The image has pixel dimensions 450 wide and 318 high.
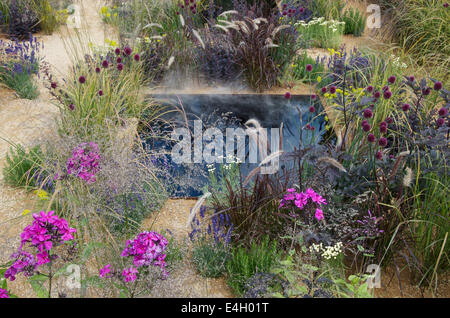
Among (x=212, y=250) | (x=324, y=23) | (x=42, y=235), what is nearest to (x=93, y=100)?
(x=212, y=250)

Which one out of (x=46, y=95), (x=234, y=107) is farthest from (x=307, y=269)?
(x=46, y=95)

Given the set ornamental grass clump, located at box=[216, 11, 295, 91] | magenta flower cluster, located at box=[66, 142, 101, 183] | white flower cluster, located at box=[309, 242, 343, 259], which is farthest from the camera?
ornamental grass clump, located at box=[216, 11, 295, 91]

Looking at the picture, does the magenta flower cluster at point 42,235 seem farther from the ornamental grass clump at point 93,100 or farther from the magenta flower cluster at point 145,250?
the ornamental grass clump at point 93,100

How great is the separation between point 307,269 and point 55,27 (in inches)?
229

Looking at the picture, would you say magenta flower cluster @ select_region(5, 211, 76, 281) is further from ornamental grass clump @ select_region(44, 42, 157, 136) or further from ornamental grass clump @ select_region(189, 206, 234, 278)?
ornamental grass clump @ select_region(44, 42, 157, 136)

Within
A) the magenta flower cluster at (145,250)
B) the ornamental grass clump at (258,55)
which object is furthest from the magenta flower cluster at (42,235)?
the ornamental grass clump at (258,55)

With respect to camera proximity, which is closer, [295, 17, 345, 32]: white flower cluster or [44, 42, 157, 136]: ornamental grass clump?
[44, 42, 157, 136]: ornamental grass clump

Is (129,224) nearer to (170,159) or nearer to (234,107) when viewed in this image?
(170,159)

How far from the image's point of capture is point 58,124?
378 cm

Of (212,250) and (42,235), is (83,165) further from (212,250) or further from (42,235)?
(212,250)
